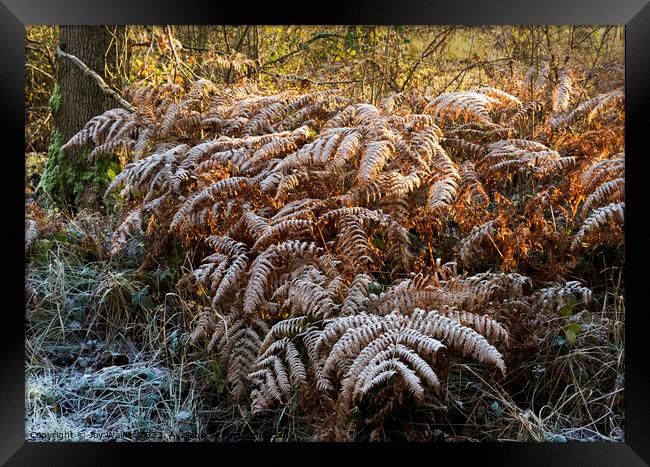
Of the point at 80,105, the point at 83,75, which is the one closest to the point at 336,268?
the point at 80,105

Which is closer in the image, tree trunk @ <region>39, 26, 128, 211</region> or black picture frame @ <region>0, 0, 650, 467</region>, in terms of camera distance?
black picture frame @ <region>0, 0, 650, 467</region>

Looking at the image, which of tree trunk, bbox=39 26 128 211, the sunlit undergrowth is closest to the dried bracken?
the sunlit undergrowth

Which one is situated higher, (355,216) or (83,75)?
(83,75)

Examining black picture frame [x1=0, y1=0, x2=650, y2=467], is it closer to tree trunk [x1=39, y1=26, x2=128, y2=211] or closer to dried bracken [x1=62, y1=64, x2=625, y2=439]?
dried bracken [x1=62, y1=64, x2=625, y2=439]

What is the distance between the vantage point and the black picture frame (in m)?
3.52
